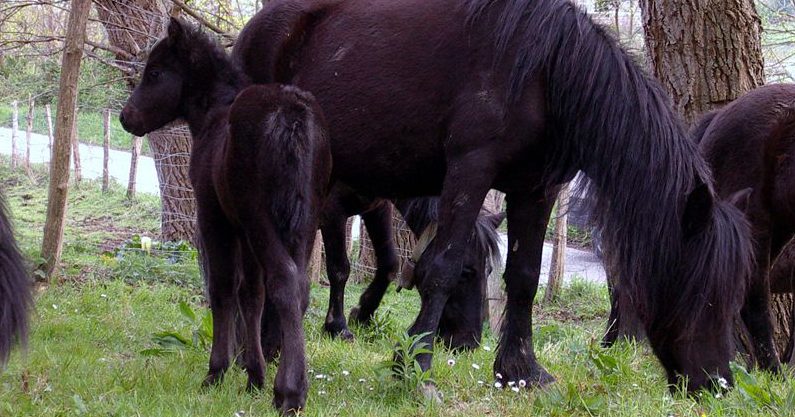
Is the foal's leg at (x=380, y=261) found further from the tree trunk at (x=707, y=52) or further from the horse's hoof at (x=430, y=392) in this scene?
the horse's hoof at (x=430, y=392)

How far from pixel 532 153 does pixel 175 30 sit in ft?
7.19

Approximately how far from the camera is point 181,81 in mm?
5305

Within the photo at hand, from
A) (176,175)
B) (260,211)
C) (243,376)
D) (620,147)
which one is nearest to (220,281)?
(243,376)

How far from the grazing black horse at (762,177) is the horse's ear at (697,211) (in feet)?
→ 5.09

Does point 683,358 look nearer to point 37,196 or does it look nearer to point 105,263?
point 105,263

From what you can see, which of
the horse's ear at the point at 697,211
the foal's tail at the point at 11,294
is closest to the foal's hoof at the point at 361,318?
the horse's ear at the point at 697,211

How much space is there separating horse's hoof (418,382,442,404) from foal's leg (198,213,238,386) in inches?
44.0

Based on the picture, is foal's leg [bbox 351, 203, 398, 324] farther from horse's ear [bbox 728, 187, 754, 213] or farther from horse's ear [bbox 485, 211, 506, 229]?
horse's ear [bbox 728, 187, 754, 213]

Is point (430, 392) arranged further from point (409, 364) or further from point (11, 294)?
point (11, 294)

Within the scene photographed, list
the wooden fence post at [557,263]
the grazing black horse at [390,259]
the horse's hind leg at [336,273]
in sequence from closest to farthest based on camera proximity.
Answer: the grazing black horse at [390,259]
the horse's hind leg at [336,273]
the wooden fence post at [557,263]

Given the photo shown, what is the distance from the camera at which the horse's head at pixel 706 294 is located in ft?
14.7

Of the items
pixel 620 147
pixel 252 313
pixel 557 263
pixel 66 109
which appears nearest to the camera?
pixel 620 147

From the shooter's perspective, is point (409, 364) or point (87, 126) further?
point (87, 126)

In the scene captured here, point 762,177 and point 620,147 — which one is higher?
point 620,147
